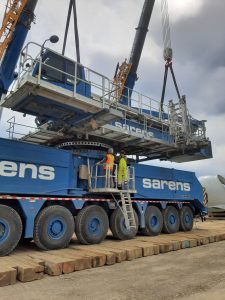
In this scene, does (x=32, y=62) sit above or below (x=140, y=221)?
above

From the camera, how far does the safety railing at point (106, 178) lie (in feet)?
31.5

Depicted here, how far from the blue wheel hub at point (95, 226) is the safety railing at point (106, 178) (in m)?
1.00

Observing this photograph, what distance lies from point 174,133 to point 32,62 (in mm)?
7251

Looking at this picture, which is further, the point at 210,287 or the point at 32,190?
the point at 32,190

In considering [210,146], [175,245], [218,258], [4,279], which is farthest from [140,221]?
[4,279]

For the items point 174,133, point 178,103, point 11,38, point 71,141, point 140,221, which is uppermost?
point 11,38

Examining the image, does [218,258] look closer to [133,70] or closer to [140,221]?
[140,221]

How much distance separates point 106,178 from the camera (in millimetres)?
9477

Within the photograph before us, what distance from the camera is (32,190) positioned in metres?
7.89

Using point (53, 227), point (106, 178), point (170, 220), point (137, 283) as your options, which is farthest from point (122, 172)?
point (137, 283)

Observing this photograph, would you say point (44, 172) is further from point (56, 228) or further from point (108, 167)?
point (108, 167)

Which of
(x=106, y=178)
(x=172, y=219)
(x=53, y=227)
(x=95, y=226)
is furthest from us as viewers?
(x=172, y=219)

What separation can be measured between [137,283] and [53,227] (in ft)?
11.0

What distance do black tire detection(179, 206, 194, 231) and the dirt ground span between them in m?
5.39
